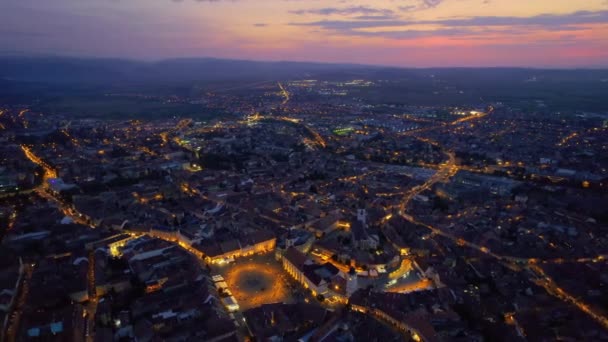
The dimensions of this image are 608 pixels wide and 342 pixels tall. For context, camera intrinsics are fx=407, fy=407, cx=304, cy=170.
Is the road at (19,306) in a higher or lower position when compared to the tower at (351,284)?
lower

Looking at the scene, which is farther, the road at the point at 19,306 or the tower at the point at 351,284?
the tower at the point at 351,284

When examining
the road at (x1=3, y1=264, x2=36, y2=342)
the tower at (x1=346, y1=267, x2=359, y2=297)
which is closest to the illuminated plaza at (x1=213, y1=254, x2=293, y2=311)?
the tower at (x1=346, y1=267, x2=359, y2=297)

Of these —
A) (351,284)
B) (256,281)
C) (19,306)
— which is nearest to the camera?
(19,306)

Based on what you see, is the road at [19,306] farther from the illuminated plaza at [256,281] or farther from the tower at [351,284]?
the tower at [351,284]

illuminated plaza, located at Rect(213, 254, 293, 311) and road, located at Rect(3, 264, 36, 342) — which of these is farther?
illuminated plaza, located at Rect(213, 254, 293, 311)

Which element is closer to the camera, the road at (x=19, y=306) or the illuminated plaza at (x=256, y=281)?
the road at (x=19, y=306)

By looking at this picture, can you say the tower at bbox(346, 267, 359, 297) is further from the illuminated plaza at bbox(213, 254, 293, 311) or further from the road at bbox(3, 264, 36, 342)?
the road at bbox(3, 264, 36, 342)

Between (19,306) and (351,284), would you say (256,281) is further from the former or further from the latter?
(19,306)

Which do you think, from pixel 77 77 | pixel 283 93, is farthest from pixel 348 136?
pixel 77 77

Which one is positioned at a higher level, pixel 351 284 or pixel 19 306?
pixel 351 284

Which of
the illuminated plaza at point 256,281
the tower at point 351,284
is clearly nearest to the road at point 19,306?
the illuminated plaza at point 256,281

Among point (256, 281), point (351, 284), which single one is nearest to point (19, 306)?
point (256, 281)

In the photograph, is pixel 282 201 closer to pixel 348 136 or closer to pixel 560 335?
pixel 560 335
